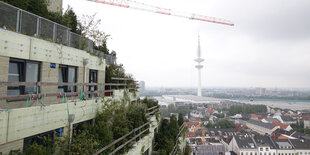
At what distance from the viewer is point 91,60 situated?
35.9ft

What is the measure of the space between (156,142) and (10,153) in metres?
12.6

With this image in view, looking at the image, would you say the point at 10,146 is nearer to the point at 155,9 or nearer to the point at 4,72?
the point at 4,72

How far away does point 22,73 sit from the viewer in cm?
648

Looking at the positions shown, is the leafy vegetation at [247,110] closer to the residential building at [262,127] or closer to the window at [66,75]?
the residential building at [262,127]

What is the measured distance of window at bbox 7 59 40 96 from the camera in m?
6.07

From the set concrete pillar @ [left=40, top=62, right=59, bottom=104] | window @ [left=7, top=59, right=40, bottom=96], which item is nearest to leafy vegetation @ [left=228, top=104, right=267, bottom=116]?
concrete pillar @ [left=40, top=62, right=59, bottom=104]

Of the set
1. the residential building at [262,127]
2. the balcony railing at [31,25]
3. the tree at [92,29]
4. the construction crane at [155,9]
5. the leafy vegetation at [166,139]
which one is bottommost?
the residential building at [262,127]

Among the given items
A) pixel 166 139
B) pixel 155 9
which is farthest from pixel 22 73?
pixel 155 9

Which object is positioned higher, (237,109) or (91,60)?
(91,60)

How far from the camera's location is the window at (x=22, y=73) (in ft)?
19.9

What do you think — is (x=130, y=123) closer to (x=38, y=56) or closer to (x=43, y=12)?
(x=38, y=56)

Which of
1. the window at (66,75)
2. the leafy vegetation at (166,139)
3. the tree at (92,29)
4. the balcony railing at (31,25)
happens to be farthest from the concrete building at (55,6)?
the leafy vegetation at (166,139)

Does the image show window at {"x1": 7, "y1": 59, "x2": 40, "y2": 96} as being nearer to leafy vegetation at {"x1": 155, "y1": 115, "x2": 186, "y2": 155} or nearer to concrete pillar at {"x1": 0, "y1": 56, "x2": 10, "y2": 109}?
concrete pillar at {"x1": 0, "y1": 56, "x2": 10, "y2": 109}

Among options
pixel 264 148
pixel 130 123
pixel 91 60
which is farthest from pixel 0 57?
pixel 264 148
